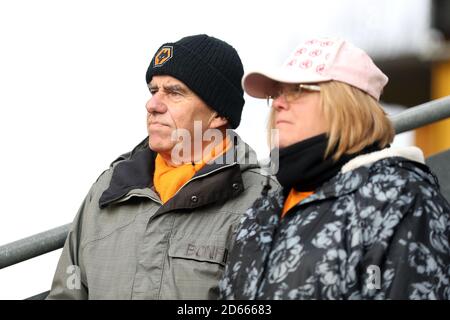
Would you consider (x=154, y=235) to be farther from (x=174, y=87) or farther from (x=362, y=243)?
(x=362, y=243)

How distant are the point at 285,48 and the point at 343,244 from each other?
19.2ft

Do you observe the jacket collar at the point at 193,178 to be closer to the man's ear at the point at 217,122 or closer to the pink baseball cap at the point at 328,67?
the man's ear at the point at 217,122

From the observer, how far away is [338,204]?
2771mm

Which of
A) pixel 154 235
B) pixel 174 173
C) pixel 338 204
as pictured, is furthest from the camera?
pixel 174 173

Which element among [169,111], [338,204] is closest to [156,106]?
[169,111]

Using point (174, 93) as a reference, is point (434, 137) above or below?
below

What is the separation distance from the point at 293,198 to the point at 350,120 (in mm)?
323

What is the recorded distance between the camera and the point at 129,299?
334 centimetres

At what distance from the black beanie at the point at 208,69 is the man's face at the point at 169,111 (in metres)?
0.03

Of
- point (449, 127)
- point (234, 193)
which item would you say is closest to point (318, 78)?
point (234, 193)

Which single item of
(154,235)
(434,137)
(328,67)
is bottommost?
(434,137)

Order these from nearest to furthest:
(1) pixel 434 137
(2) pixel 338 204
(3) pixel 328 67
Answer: (2) pixel 338 204 → (3) pixel 328 67 → (1) pixel 434 137

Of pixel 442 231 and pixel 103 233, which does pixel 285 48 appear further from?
pixel 442 231
